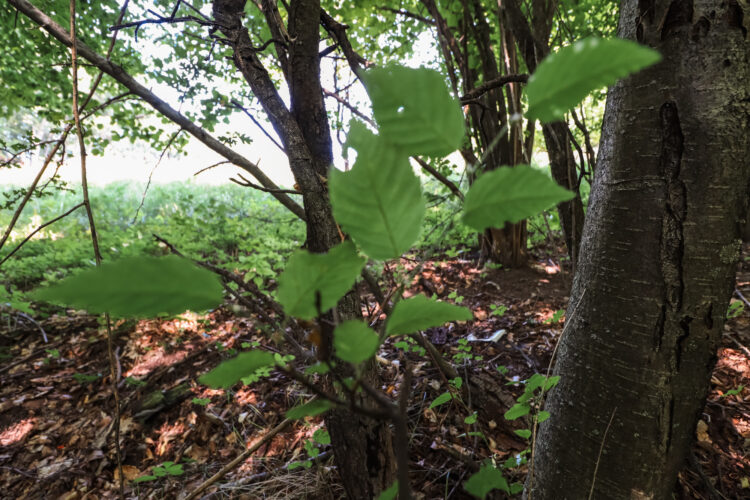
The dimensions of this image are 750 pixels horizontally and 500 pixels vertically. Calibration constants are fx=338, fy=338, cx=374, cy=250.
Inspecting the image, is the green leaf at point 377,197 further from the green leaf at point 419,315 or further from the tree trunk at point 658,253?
the tree trunk at point 658,253

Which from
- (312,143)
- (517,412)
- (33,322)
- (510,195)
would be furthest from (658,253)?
(33,322)

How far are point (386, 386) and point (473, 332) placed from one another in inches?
32.2

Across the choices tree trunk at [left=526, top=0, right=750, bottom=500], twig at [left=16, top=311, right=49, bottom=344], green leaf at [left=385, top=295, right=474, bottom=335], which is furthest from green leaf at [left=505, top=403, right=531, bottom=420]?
twig at [left=16, top=311, right=49, bottom=344]

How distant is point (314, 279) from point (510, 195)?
171mm

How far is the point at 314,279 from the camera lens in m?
0.27

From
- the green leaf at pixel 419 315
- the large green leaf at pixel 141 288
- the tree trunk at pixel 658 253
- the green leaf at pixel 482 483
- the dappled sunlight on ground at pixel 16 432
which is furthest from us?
the dappled sunlight on ground at pixel 16 432

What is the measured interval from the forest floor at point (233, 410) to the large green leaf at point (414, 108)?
878mm

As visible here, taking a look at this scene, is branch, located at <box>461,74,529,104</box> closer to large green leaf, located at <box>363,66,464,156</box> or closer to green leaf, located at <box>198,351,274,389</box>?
large green leaf, located at <box>363,66,464,156</box>

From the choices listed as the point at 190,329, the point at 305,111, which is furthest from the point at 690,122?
the point at 190,329

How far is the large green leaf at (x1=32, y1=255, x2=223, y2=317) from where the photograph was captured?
199 mm

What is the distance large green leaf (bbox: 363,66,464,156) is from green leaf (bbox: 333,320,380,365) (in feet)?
0.49

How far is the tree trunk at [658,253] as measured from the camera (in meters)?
0.64

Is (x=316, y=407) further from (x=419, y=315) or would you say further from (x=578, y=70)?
(x=578, y=70)

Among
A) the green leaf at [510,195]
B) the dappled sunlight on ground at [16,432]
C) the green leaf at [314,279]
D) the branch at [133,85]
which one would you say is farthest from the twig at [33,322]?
the green leaf at [510,195]
